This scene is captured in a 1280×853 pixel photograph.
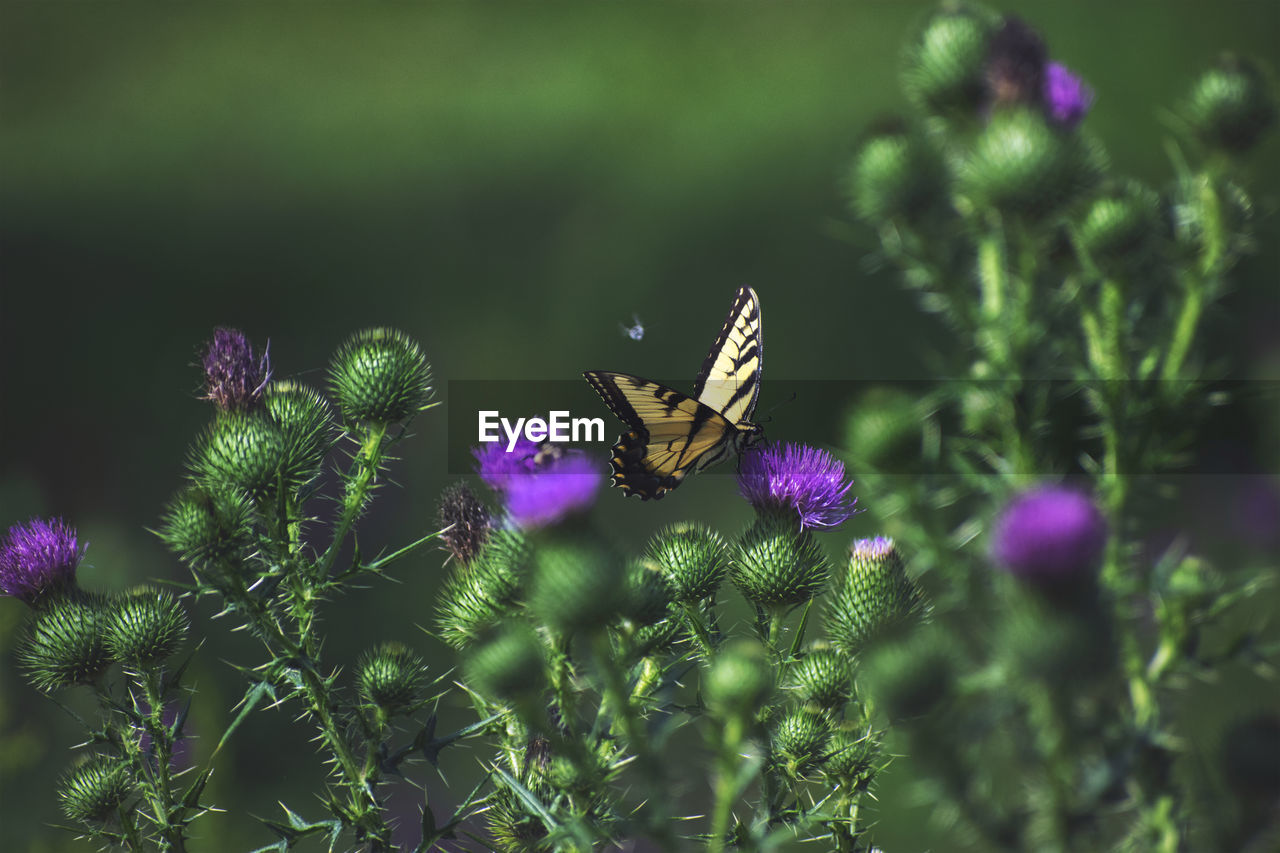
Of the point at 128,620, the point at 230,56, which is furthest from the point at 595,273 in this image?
the point at 128,620

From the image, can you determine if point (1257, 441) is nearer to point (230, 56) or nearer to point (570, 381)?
point (570, 381)

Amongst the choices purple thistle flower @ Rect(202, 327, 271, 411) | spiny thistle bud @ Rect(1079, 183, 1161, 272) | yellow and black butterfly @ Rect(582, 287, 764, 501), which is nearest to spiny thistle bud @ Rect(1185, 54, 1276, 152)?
spiny thistle bud @ Rect(1079, 183, 1161, 272)

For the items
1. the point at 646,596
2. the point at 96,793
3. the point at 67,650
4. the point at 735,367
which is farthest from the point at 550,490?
the point at 735,367

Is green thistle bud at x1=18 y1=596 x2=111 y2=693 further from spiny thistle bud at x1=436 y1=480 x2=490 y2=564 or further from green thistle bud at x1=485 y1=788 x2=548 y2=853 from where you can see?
green thistle bud at x1=485 y1=788 x2=548 y2=853

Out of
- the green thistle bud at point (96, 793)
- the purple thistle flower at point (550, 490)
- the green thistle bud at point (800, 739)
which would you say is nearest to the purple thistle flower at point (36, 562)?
the green thistle bud at point (96, 793)

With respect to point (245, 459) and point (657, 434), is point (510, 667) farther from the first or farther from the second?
point (657, 434)

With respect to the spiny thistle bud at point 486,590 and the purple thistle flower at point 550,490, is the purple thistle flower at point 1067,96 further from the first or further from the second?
the spiny thistle bud at point 486,590
